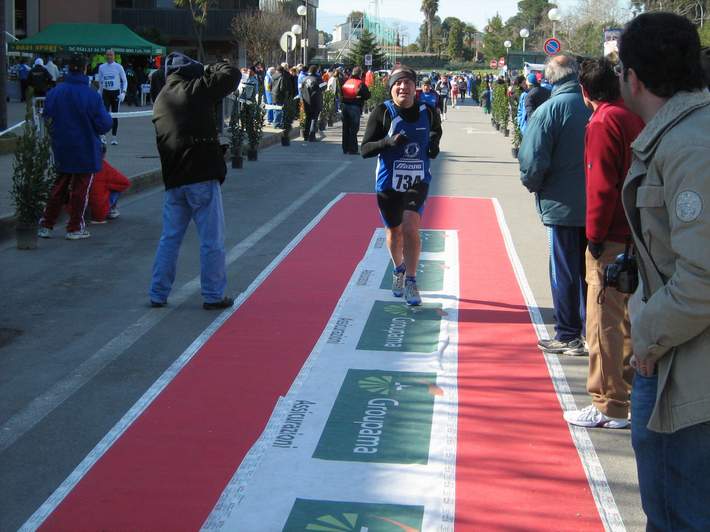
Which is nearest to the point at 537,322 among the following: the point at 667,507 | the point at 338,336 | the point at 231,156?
the point at 338,336

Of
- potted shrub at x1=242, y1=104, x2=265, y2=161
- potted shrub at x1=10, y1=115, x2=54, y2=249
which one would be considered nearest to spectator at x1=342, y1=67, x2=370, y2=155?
potted shrub at x1=242, y1=104, x2=265, y2=161

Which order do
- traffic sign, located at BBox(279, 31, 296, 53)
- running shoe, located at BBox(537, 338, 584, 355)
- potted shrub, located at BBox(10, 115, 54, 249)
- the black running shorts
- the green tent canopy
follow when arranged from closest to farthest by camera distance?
running shoe, located at BBox(537, 338, 584, 355) → the black running shorts → potted shrub, located at BBox(10, 115, 54, 249) → the green tent canopy → traffic sign, located at BBox(279, 31, 296, 53)

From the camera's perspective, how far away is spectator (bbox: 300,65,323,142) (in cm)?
2655

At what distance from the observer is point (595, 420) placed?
569cm

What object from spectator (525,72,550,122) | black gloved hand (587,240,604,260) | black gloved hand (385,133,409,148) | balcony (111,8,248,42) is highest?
balcony (111,8,248,42)

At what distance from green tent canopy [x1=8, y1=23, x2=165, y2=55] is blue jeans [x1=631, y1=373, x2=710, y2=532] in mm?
35742

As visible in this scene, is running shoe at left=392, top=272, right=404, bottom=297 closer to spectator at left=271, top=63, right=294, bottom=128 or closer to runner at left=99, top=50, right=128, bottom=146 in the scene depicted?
runner at left=99, top=50, right=128, bottom=146

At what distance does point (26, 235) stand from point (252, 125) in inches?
393

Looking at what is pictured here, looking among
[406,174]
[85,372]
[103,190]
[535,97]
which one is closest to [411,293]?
[406,174]

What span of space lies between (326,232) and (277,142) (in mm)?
14797

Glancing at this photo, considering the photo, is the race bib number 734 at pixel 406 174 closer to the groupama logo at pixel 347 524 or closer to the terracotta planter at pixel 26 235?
the groupama logo at pixel 347 524

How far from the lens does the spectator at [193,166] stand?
8.11m

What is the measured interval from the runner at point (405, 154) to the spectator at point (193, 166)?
46.4 inches

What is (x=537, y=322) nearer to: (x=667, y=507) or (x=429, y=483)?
(x=429, y=483)
